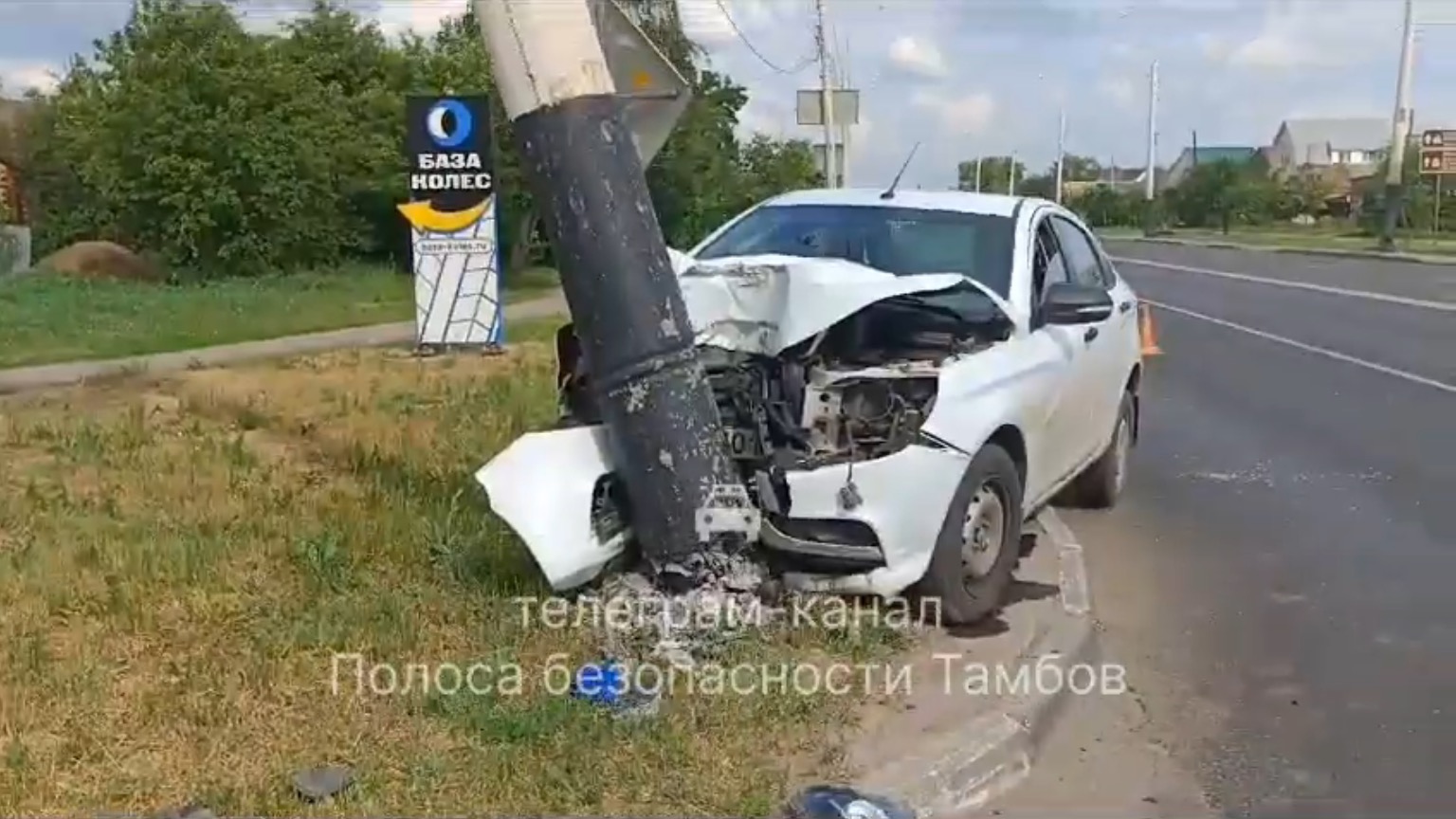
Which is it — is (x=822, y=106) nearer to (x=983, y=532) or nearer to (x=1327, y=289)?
(x=1327, y=289)

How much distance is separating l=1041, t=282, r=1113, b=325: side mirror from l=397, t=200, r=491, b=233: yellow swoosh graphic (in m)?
10.3

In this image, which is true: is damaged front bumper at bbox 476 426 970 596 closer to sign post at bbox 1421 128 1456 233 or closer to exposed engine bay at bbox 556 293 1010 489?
exposed engine bay at bbox 556 293 1010 489

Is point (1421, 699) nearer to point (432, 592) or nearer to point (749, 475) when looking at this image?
point (749, 475)

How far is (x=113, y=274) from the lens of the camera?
29.6m

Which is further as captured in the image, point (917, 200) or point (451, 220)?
point (451, 220)

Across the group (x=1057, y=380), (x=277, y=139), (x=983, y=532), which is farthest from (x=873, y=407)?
(x=277, y=139)

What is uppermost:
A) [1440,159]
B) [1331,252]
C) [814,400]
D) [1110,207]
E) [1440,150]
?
[1440,150]

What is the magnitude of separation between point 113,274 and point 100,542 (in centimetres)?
2497

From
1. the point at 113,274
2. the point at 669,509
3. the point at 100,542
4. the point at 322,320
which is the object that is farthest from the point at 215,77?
the point at 669,509

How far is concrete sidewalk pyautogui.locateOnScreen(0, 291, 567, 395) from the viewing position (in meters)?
13.5

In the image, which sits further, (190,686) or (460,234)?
→ (460,234)

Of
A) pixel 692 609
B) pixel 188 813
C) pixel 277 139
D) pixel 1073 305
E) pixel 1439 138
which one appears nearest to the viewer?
pixel 188 813

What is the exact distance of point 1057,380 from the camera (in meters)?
6.80

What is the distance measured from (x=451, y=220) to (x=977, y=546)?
1118 centimetres
